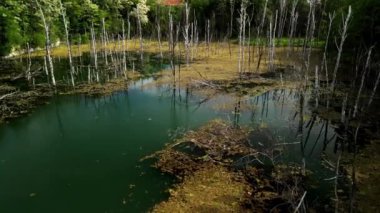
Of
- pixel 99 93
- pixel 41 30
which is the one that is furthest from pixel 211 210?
pixel 41 30

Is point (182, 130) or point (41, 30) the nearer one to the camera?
point (182, 130)

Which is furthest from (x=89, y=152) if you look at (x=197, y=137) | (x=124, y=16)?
(x=124, y=16)

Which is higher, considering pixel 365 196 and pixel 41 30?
pixel 41 30

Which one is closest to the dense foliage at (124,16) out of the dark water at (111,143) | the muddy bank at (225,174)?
the dark water at (111,143)

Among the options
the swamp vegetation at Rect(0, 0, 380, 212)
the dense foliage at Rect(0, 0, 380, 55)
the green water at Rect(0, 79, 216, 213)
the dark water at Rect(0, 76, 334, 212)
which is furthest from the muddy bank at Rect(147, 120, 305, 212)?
the dense foliage at Rect(0, 0, 380, 55)

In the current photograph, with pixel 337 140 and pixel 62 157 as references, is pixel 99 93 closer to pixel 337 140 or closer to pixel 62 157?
pixel 62 157

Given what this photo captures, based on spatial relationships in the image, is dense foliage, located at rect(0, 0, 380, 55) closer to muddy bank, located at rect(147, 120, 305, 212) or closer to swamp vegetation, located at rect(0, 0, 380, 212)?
swamp vegetation, located at rect(0, 0, 380, 212)
